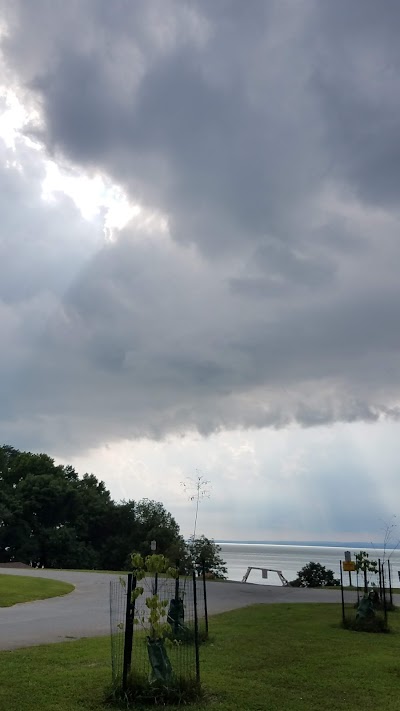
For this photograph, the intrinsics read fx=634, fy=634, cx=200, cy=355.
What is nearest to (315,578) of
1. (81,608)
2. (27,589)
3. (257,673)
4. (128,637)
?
(27,589)

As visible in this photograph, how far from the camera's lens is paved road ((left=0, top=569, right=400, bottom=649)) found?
14.0 metres

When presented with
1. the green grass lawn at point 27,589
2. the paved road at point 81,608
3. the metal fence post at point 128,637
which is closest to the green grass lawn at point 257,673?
the metal fence post at point 128,637

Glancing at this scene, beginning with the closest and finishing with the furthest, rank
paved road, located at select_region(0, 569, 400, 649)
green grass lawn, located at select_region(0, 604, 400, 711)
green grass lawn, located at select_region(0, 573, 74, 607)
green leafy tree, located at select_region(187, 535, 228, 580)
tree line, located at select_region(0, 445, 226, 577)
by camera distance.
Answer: green grass lawn, located at select_region(0, 604, 400, 711) → paved road, located at select_region(0, 569, 400, 649) → green grass lawn, located at select_region(0, 573, 74, 607) → green leafy tree, located at select_region(187, 535, 228, 580) → tree line, located at select_region(0, 445, 226, 577)

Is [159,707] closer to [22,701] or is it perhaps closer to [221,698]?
[221,698]

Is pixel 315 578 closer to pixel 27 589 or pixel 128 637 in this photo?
pixel 27 589

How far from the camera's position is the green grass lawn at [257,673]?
318 inches

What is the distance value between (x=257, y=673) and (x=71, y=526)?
54793 millimetres

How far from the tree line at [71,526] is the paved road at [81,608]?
2544 centimetres

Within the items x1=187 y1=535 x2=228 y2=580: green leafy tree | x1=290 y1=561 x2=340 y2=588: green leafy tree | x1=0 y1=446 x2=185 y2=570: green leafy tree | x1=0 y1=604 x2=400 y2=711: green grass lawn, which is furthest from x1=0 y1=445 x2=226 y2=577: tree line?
x1=0 y1=604 x2=400 y2=711: green grass lawn

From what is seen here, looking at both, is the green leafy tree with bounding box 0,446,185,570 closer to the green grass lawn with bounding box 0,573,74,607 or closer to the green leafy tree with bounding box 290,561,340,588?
the green leafy tree with bounding box 290,561,340,588

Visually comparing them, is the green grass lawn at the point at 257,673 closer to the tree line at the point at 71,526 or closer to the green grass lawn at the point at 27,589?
the green grass lawn at the point at 27,589

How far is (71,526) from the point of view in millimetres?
61812

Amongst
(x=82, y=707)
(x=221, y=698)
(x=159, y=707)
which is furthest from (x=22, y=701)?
(x=221, y=698)

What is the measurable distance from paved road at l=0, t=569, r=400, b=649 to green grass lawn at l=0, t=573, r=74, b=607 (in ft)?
1.91
